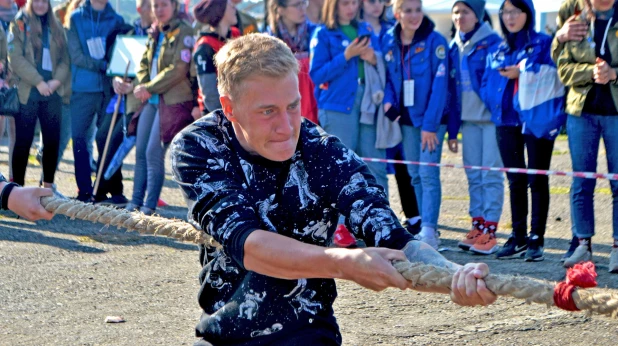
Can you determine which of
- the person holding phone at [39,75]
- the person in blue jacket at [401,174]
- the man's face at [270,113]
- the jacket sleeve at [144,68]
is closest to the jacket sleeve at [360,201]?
the man's face at [270,113]

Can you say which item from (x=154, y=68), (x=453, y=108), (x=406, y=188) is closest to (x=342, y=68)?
(x=453, y=108)

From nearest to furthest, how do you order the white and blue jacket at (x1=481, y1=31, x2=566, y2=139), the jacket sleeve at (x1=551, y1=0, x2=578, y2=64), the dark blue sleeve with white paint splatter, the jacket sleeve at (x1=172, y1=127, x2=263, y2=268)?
the jacket sleeve at (x1=172, y1=127, x2=263, y2=268) < the dark blue sleeve with white paint splatter < the jacket sleeve at (x1=551, y1=0, x2=578, y2=64) < the white and blue jacket at (x1=481, y1=31, x2=566, y2=139)

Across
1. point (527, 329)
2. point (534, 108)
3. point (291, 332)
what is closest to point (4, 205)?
point (291, 332)

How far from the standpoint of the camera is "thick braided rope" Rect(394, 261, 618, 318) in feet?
7.67

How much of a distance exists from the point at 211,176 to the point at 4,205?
1092mm

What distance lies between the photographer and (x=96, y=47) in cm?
944

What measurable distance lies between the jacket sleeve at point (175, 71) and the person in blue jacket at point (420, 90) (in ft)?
6.21

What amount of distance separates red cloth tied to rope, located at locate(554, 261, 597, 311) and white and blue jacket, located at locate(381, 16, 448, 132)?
495 cm

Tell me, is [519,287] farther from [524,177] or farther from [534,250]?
[524,177]

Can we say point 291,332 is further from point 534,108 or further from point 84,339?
point 534,108

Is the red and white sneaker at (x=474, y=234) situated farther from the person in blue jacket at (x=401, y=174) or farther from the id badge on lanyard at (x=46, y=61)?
the id badge on lanyard at (x=46, y=61)

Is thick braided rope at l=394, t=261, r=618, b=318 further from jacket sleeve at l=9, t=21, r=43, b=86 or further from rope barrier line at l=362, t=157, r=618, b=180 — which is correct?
jacket sleeve at l=9, t=21, r=43, b=86

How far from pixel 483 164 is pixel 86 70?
4.29 metres

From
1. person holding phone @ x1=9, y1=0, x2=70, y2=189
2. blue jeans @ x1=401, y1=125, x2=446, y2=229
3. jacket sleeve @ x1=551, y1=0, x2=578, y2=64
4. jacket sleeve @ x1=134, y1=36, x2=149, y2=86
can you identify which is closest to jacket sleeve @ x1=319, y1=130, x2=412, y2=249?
jacket sleeve @ x1=551, y1=0, x2=578, y2=64
